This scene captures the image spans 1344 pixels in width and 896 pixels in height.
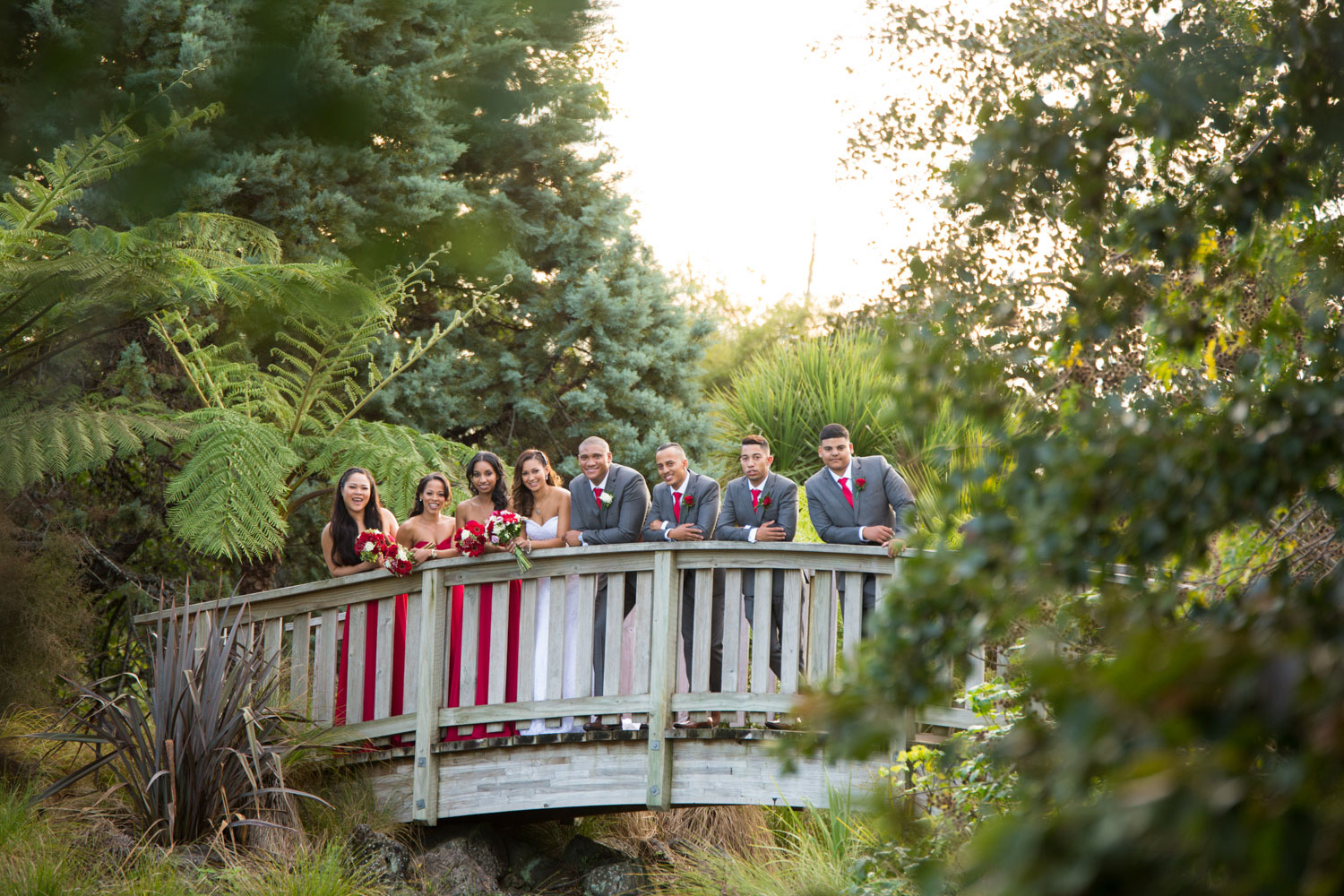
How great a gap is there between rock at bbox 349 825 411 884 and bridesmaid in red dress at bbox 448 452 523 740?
72 cm

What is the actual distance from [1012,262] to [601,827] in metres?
4.71

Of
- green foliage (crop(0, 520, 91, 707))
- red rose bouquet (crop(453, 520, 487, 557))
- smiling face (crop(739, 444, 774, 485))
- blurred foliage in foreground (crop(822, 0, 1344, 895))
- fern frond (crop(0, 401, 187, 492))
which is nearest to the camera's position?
blurred foliage in foreground (crop(822, 0, 1344, 895))

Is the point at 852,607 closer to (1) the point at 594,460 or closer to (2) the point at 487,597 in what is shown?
(1) the point at 594,460

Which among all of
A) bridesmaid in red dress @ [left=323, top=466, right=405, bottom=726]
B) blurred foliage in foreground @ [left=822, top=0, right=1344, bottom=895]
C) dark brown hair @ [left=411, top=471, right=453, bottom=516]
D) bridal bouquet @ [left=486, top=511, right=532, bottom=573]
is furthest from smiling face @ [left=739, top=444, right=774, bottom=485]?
blurred foliage in foreground @ [left=822, top=0, right=1344, bottom=895]

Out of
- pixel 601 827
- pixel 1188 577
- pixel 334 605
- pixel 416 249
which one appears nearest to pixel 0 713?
pixel 334 605

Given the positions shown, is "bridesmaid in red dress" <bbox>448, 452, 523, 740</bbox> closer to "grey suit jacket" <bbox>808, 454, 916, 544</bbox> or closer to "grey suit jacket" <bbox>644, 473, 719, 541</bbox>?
"grey suit jacket" <bbox>644, 473, 719, 541</bbox>

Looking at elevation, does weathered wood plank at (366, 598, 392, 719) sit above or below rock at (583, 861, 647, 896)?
above

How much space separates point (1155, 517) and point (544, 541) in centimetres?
585

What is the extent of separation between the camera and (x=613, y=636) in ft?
23.3

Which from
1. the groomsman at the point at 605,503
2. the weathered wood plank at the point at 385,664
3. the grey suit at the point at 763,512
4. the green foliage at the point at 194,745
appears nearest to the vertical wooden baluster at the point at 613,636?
the groomsman at the point at 605,503

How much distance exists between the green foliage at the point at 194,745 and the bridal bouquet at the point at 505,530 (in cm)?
161

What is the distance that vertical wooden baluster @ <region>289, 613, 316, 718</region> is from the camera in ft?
25.5

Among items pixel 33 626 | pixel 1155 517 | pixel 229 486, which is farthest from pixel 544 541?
pixel 1155 517

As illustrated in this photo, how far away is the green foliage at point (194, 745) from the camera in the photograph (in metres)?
6.66
